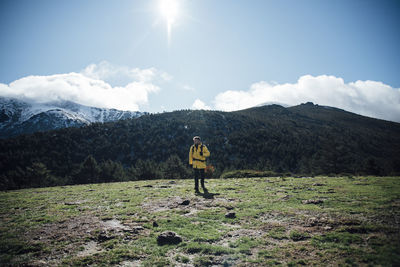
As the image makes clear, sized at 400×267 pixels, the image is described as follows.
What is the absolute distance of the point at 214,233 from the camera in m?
7.63

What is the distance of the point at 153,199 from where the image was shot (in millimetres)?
13547

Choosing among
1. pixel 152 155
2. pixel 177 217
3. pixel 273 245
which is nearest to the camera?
pixel 273 245

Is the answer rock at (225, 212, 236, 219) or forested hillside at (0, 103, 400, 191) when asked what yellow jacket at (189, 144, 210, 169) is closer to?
rock at (225, 212, 236, 219)

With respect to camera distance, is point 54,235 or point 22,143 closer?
point 54,235

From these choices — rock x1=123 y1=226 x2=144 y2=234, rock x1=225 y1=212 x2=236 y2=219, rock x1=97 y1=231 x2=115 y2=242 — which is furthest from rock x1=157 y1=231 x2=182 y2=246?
rock x1=225 y1=212 x2=236 y2=219

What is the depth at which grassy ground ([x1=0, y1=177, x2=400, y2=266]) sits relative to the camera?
5.84 m

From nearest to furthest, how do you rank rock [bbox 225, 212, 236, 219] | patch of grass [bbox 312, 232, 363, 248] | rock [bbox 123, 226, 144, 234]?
patch of grass [bbox 312, 232, 363, 248] → rock [bbox 123, 226, 144, 234] → rock [bbox 225, 212, 236, 219]

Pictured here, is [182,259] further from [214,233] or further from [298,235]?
[298,235]

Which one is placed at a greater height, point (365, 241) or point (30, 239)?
point (365, 241)

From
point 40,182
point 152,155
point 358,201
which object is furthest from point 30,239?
point 152,155

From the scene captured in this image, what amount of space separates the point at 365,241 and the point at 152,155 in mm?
120209

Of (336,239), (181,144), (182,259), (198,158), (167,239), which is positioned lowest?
(182,259)

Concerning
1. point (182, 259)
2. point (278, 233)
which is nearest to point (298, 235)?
point (278, 233)

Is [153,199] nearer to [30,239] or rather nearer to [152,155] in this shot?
[30,239]
